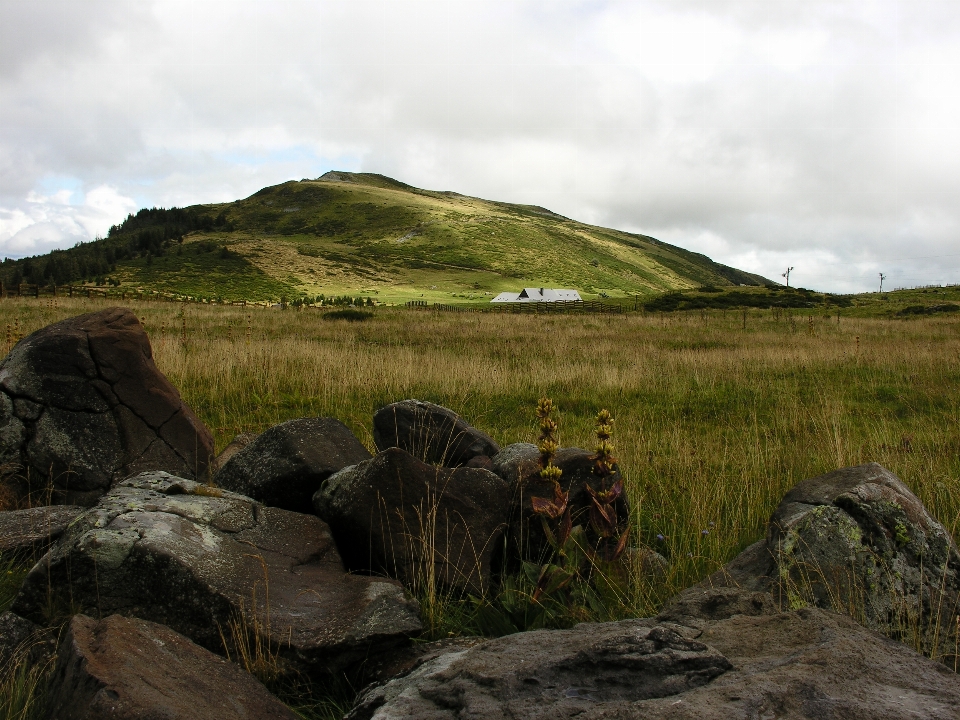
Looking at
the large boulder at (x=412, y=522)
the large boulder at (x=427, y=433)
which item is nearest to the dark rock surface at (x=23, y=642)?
the large boulder at (x=412, y=522)

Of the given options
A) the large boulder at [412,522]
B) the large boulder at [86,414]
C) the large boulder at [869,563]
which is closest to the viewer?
the large boulder at [869,563]

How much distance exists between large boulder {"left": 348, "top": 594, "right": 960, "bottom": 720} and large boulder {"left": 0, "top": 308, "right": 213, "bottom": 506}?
407 cm

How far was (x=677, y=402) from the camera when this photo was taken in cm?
1105

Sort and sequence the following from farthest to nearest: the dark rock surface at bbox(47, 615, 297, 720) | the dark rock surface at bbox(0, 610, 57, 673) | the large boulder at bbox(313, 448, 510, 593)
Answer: the large boulder at bbox(313, 448, 510, 593)
the dark rock surface at bbox(0, 610, 57, 673)
the dark rock surface at bbox(47, 615, 297, 720)

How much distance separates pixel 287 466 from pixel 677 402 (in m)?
7.96

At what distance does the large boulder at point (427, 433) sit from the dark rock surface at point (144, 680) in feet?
10.0

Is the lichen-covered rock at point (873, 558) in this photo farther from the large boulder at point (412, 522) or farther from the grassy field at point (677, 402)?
the large boulder at point (412, 522)

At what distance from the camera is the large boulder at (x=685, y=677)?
1824 millimetres

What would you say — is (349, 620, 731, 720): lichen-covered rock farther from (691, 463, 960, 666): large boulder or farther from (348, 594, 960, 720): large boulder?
(691, 463, 960, 666): large boulder

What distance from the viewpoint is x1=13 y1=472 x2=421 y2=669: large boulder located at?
3113mm

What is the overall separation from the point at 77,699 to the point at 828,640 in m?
2.67

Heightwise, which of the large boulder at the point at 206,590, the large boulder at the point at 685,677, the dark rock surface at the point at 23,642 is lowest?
the dark rock surface at the point at 23,642

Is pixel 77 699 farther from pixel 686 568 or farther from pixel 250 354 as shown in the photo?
pixel 250 354

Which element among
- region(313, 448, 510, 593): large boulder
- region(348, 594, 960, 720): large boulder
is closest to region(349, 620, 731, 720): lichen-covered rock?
region(348, 594, 960, 720): large boulder
